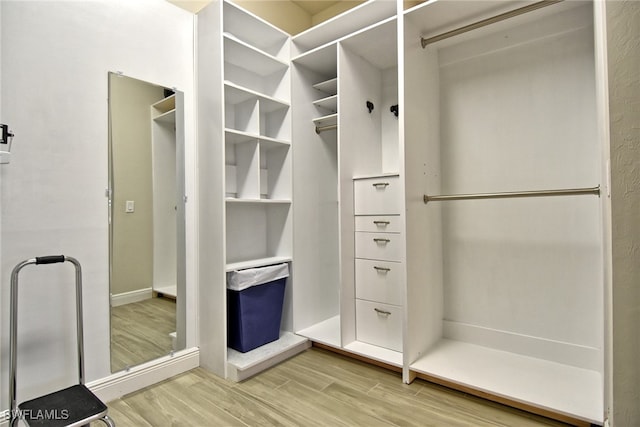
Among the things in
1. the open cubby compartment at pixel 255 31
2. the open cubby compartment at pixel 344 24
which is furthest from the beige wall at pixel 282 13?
the open cubby compartment at pixel 344 24

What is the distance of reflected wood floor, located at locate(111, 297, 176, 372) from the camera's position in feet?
5.94

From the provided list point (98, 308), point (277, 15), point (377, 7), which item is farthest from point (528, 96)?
point (98, 308)

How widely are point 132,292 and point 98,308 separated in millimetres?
174

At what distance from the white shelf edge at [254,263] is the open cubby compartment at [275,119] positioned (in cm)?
84

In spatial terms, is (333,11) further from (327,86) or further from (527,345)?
(527,345)

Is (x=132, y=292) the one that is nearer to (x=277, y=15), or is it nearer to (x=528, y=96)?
(x=277, y=15)

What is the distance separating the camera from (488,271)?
223cm

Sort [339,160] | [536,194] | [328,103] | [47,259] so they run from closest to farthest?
1. [47,259]
2. [536,194]
3. [339,160]
4. [328,103]

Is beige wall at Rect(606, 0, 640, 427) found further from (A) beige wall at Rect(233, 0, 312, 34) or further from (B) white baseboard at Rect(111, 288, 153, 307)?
(A) beige wall at Rect(233, 0, 312, 34)

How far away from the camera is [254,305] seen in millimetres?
2166

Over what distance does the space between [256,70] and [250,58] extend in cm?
16

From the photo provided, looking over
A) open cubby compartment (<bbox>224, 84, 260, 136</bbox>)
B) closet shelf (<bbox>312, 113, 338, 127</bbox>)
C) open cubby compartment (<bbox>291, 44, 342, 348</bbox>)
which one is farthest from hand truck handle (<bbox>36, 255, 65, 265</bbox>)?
closet shelf (<bbox>312, 113, 338, 127</bbox>)

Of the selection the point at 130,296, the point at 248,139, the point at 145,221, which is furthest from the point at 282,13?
the point at 130,296

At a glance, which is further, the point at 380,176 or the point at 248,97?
the point at 248,97
